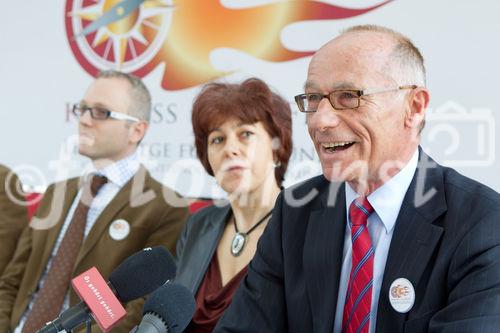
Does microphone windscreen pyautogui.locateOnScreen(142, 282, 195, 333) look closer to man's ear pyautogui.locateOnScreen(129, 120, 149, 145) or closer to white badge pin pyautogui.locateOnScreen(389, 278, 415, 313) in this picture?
white badge pin pyautogui.locateOnScreen(389, 278, 415, 313)

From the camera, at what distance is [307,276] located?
1.68 m

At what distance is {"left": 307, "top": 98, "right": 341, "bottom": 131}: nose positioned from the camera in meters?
1.57

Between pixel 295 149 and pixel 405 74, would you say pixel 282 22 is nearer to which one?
pixel 295 149

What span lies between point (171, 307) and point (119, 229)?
1.60 metres

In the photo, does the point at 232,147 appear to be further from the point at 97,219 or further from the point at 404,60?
the point at 404,60

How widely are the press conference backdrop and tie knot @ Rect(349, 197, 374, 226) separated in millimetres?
1386

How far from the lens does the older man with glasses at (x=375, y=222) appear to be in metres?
1.47

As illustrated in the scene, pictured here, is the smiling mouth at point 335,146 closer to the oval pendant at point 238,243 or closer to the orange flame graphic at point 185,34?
the oval pendant at point 238,243

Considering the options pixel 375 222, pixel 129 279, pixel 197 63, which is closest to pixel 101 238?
pixel 197 63

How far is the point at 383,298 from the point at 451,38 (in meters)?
1.91

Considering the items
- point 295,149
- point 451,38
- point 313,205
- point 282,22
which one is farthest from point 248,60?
→ point 313,205

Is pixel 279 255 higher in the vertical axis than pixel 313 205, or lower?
lower

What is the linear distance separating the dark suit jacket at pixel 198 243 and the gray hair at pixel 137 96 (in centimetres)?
69

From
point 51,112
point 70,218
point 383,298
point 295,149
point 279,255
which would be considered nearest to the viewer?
point 383,298
